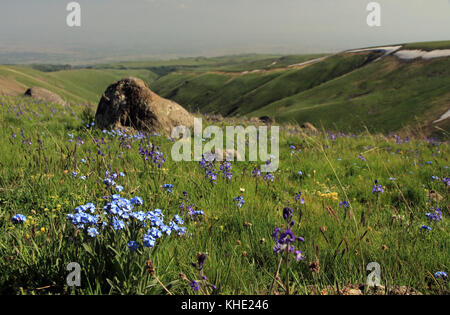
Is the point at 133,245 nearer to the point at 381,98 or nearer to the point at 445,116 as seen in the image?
the point at 445,116

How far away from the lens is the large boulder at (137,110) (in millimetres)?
10306

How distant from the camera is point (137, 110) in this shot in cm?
1051

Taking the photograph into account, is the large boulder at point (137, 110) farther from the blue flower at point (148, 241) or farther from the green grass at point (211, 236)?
the blue flower at point (148, 241)

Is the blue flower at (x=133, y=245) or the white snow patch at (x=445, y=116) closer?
the blue flower at (x=133, y=245)

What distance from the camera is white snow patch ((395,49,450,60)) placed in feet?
314

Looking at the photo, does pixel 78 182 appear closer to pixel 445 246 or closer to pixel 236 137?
pixel 445 246

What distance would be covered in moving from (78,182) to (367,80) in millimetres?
112221

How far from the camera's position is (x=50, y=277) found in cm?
241

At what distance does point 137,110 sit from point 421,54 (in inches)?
4743

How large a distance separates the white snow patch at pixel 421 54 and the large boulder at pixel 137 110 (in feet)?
364

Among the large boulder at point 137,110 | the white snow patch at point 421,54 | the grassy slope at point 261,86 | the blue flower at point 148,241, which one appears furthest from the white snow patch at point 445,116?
the grassy slope at point 261,86

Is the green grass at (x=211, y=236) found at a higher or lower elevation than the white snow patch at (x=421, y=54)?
lower

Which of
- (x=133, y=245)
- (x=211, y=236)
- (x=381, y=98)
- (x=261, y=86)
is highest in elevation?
(x=261, y=86)

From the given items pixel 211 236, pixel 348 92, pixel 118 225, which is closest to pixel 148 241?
pixel 118 225
